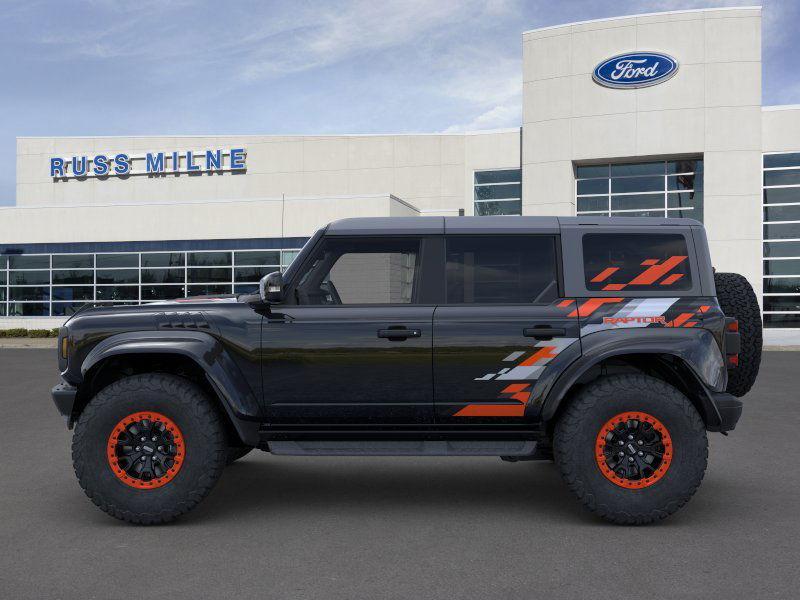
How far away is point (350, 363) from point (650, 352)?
194cm

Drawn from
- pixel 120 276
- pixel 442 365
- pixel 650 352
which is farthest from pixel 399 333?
pixel 120 276

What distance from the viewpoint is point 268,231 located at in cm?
3281

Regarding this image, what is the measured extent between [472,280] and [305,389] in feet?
4.32

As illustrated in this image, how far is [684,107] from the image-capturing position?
2961cm

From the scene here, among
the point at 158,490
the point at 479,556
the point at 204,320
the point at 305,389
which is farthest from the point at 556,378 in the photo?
the point at 158,490

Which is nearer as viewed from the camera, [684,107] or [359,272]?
[359,272]

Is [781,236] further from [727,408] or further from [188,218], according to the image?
[727,408]

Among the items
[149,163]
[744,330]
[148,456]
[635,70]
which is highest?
[635,70]

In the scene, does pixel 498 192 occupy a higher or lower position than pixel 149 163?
lower

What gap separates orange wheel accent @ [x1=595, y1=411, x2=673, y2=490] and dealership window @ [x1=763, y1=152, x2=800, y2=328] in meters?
27.4

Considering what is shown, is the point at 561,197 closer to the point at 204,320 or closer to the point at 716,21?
the point at 716,21

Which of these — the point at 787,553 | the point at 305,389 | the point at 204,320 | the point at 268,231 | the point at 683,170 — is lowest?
the point at 787,553

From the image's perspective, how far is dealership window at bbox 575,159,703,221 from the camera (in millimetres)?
30625

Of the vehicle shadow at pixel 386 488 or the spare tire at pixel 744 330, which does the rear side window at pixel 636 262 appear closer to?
the spare tire at pixel 744 330
